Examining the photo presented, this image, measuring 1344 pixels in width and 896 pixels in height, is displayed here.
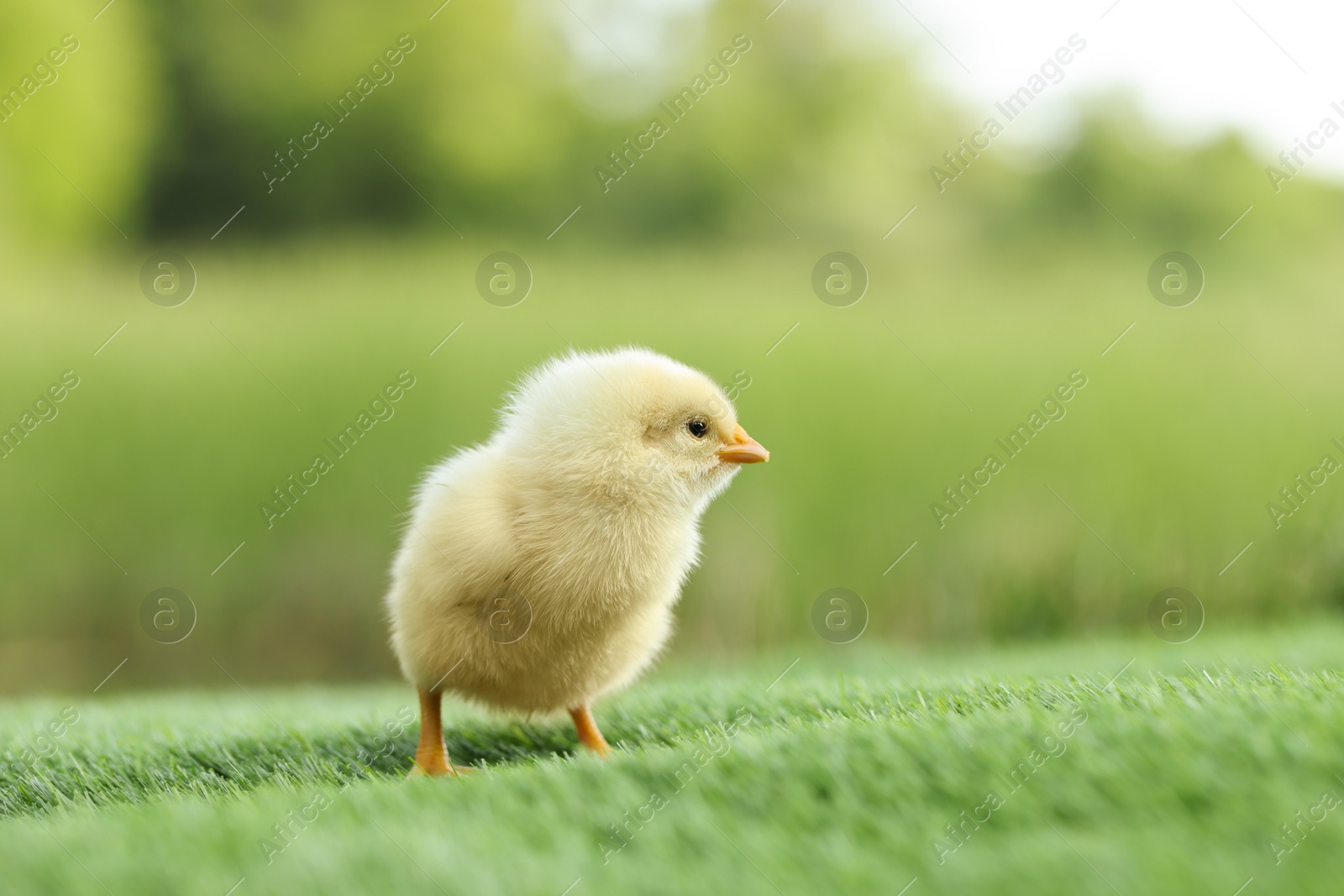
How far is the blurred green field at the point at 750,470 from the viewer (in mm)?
4184

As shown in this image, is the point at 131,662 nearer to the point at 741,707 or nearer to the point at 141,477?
the point at 141,477

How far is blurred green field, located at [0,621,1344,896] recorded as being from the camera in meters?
0.93

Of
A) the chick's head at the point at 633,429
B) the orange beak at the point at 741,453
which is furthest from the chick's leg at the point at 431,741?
the orange beak at the point at 741,453

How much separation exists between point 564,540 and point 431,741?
1.33ft

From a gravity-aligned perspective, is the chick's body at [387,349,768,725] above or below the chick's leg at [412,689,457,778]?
above

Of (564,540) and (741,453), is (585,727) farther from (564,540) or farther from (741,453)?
(741,453)

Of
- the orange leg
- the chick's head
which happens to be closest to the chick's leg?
the orange leg

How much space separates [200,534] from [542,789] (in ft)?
12.5

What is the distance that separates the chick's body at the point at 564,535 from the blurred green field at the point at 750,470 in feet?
6.92

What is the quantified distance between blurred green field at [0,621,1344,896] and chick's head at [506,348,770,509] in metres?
0.41

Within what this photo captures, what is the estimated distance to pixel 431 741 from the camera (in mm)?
1683

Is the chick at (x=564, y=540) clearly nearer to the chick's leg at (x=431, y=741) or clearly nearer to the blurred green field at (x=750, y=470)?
the chick's leg at (x=431, y=741)

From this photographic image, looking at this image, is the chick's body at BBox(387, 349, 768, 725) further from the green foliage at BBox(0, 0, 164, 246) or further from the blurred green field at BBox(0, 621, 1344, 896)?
the green foliage at BBox(0, 0, 164, 246)

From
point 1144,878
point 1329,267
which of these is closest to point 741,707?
point 1144,878
